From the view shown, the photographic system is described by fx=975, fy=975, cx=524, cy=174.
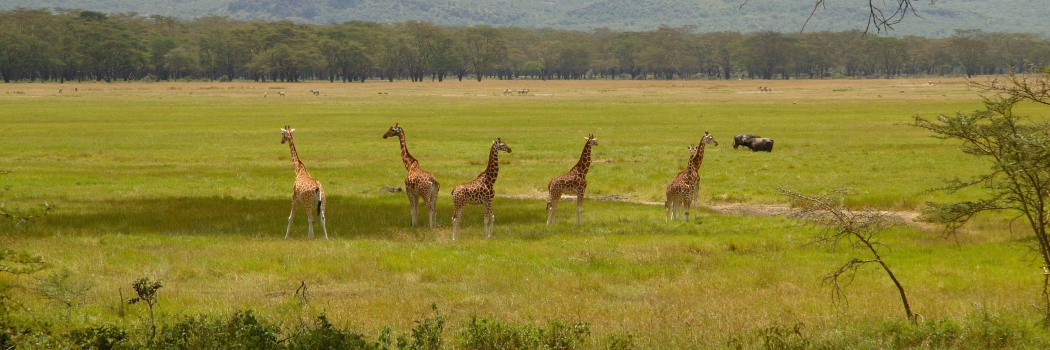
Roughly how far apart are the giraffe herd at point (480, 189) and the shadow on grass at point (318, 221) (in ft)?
1.88

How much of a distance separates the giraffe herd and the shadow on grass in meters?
0.57

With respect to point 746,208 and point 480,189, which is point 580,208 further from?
point 746,208

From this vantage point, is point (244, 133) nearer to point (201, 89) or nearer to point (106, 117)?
point (106, 117)

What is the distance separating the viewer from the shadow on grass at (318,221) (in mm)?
21109

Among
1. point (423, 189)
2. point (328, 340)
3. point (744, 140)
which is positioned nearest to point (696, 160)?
point (423, 189)

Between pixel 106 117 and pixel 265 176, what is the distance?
45.0 m

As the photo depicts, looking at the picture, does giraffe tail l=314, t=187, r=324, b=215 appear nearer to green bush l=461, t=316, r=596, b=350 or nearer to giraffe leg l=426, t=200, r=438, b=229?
giraffe leg l=426, t=200, r=438, b=229

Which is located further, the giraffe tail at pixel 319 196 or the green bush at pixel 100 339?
the giraffe tail at pixel 319 196

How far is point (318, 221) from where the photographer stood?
2244 cm

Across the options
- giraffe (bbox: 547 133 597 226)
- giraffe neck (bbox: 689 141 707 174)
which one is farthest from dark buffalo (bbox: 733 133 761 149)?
giraffe (bbox: 547 133 597 226)

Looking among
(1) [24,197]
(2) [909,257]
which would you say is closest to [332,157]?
(1) [24,197]

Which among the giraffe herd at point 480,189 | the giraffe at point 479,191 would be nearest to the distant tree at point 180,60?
the giraffe herd at point 480,189

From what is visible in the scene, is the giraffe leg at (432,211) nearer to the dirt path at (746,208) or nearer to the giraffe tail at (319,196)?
the giraffe tail at (319,196)

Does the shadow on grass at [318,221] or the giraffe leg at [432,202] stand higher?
the giraffe leg at [432,202]
